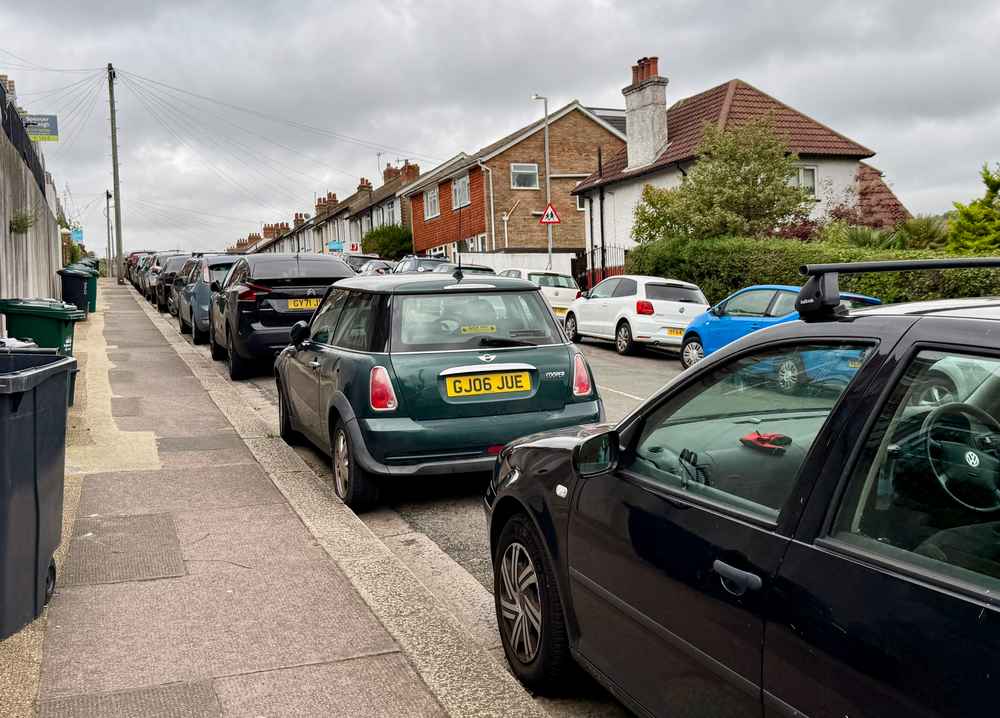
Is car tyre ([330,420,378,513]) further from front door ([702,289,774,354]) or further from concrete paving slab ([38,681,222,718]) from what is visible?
front door ([702,289,774,354])

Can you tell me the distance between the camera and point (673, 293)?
18.7 metres

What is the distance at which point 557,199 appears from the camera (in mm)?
43812

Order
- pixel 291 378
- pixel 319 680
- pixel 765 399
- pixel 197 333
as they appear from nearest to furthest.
→ pixel 765 399, pixel 319 680, pixel 291 378, pixel 197 333

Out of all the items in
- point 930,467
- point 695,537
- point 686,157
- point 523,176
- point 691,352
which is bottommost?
point 691,352

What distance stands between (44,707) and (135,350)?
44.7 feet

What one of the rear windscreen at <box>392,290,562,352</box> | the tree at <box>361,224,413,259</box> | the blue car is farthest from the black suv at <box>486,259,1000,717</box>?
the tree at <box>361,224,413,259</box>

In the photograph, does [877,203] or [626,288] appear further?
[877,203]

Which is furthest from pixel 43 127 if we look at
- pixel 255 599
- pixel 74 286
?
pixel 255 599

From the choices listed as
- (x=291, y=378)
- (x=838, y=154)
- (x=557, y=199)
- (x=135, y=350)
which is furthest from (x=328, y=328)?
(x=557, y=199)

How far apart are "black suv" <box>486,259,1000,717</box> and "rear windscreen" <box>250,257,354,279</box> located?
10.0 metres

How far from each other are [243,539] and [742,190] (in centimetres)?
1998

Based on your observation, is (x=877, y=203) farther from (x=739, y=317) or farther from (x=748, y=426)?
(x=748, y=426)

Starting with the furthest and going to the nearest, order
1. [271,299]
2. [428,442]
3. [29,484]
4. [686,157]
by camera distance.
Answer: [686,157], [271,299], [428,442], [29,484]

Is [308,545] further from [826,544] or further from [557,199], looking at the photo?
[557,199]
